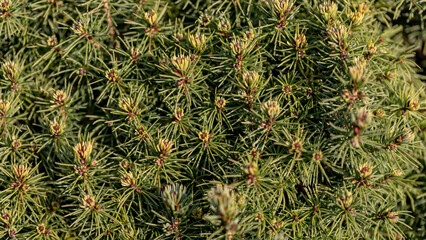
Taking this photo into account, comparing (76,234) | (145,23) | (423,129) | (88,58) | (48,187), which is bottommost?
(76,234)

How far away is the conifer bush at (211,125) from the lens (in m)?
1.07

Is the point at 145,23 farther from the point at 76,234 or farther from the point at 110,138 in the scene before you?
the point at 76,234

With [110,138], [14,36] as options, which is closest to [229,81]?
[110,138]

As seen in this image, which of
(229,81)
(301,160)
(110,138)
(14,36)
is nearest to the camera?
(301,160)

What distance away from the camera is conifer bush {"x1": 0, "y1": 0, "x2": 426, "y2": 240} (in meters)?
1.07

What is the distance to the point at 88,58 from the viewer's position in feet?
4.28

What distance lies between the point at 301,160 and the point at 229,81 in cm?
32

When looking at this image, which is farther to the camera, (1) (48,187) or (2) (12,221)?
(1) (48,187)

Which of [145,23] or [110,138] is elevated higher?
[145,23]

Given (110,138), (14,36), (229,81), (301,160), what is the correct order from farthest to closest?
(14,36)
(110,138)
(229,81)
(301,160)

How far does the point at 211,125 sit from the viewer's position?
1.15m

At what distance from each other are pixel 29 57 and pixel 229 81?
0.75 meters

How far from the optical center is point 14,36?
4.61ft

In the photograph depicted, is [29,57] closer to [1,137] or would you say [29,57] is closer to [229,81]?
[1,137]
